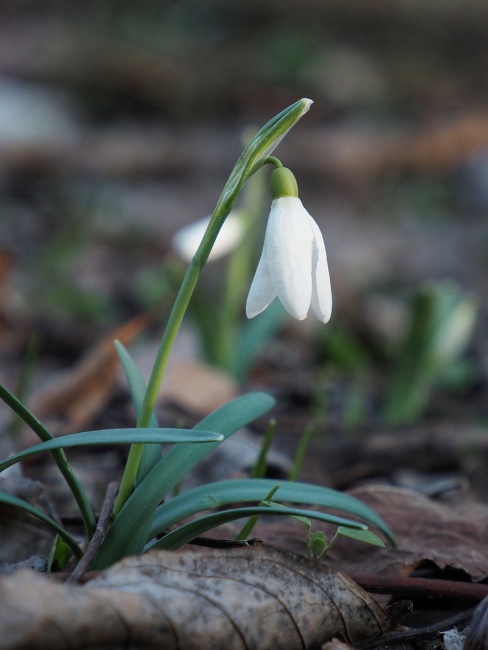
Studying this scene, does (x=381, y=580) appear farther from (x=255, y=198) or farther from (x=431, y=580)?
(x=255, y=198)

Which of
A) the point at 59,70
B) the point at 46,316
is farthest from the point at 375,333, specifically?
the point at 59,70

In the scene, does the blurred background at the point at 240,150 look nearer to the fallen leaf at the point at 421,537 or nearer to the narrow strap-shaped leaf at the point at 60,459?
the fallen leaf at the point at 421,537

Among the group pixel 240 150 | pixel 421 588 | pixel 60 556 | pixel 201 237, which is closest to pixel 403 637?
pixel 421 588

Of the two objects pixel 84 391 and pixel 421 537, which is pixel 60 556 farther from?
pixel 84 391

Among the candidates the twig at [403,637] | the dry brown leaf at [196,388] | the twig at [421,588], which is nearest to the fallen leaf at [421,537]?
the twig at [421,588]

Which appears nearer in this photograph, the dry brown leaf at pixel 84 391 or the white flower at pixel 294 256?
the white flower at pixel 294 256

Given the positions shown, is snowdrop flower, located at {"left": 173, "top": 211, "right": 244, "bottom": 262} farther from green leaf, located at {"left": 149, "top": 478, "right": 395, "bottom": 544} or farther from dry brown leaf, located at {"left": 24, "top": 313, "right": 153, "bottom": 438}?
green leaf, located at {"left": 149, "top": 478, "right": 395, "bottom": 544}

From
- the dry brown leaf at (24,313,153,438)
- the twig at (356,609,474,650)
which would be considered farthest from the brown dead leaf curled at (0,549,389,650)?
the dry brown leaf at (24,313,153,438)
